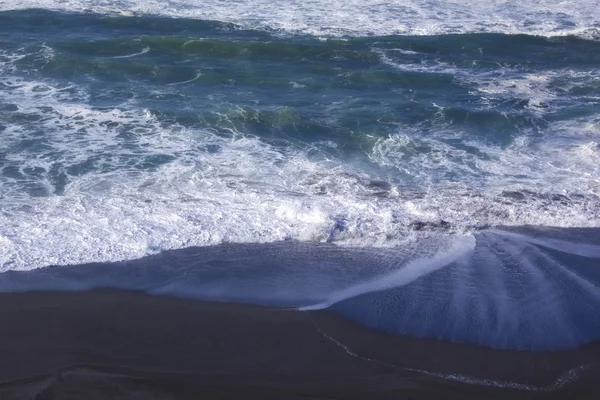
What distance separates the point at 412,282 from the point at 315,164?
413cm

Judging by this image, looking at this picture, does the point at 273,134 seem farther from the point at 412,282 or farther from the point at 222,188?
the point at 412,282

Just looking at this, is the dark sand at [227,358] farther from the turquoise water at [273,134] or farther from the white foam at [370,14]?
the white foam at [370,14]

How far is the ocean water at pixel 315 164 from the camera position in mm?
9398

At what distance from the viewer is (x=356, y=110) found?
15602 millimetres

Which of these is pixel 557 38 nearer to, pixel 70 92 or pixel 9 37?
pixel 70 92

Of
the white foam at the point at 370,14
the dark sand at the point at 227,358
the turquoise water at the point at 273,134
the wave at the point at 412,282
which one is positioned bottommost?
the dark sand at the point at 227,358

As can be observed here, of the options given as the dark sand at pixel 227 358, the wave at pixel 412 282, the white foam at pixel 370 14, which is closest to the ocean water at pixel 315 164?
the wave at pixel 412 282

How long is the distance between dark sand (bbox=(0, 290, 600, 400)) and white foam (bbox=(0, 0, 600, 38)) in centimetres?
1374

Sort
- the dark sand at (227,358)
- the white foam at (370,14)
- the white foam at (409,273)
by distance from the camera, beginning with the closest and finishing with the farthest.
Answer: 1. the dark sand at (227,358)
2. the white foam at (409,273)
3. the white foam at (370,14)

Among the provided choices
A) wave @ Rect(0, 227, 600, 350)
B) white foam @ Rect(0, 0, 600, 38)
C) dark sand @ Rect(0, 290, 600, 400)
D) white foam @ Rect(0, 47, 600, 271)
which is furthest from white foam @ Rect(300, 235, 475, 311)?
white foam @ Rect(0, 0, 600, 38)

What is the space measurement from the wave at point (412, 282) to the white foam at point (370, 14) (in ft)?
39.4

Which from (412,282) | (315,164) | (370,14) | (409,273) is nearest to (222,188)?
(315,164)

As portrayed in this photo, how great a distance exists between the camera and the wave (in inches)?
345

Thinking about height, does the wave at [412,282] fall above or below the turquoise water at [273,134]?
below
